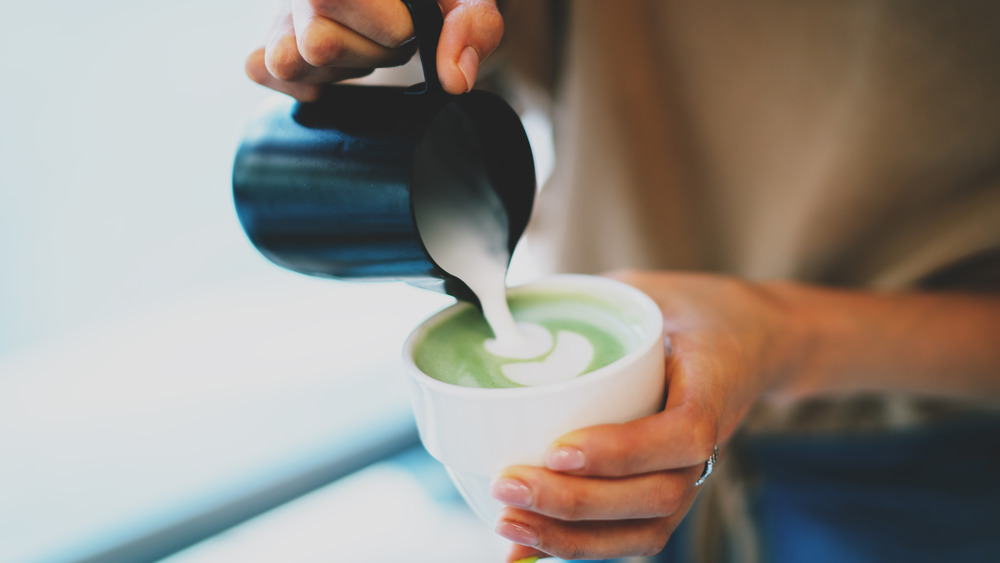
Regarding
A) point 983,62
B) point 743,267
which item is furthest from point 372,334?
A: point 983,62

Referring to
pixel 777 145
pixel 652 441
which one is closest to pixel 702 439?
pixel 652 441

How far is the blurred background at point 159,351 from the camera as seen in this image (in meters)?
0.94

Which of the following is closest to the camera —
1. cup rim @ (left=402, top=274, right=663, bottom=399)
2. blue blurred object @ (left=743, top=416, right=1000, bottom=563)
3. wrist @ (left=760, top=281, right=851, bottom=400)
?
cup rim @ (left=402, top=274, right=663, bottom=399)

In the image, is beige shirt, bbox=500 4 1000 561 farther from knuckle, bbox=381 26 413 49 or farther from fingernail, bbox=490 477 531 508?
fingernail, bbox=490 477 531 508

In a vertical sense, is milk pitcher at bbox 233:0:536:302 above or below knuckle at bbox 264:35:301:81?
below

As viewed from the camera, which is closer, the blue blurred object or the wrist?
the wrist

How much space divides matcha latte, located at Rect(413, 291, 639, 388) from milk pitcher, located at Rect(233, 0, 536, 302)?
0.19 ft

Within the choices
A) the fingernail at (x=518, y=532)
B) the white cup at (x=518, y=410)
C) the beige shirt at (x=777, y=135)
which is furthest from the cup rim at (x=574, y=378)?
the beige shirt at (x=777, y=135)

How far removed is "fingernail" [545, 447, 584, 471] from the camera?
1.63 ft

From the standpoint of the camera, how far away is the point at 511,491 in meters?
0.51

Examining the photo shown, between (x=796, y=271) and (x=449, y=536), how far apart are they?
0.78 meters

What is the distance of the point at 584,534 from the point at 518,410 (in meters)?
0.17

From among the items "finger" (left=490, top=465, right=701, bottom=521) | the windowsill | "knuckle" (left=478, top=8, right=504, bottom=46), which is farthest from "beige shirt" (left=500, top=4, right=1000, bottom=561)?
"finger" (left=490, top=465, right=701, bottom=521)

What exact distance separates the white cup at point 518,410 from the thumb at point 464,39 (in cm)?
25
